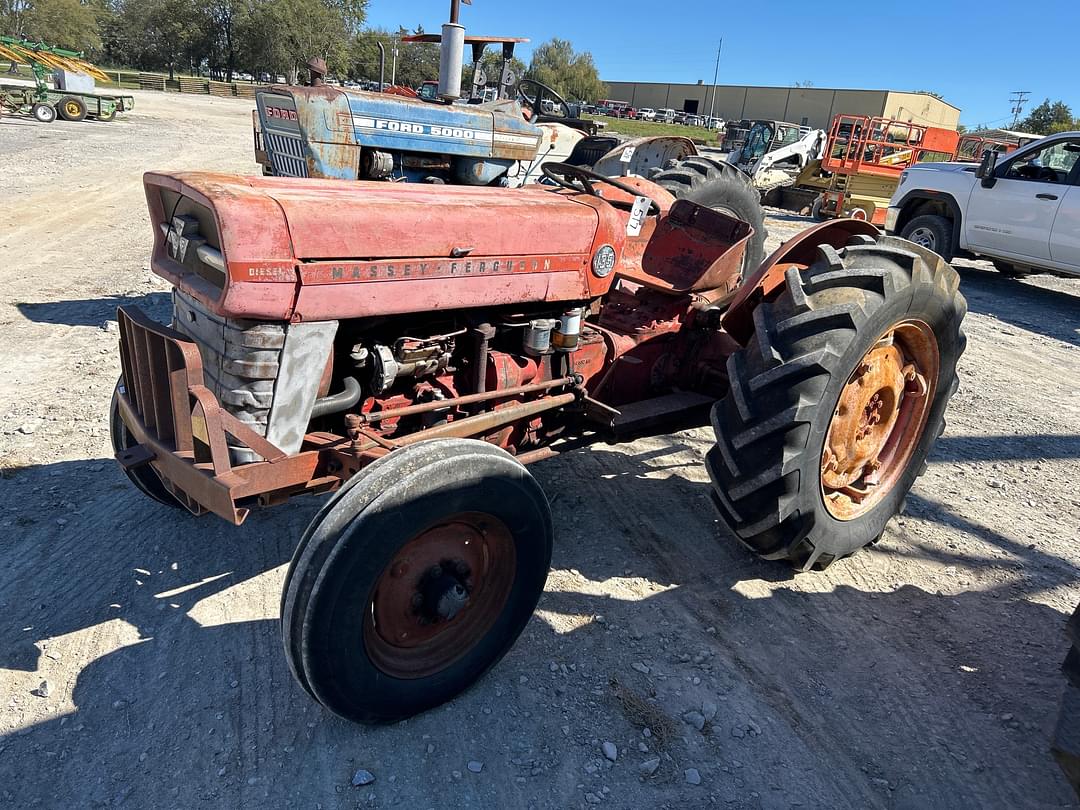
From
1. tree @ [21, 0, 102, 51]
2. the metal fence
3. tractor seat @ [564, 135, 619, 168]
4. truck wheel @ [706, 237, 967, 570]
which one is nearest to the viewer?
truck wheel @ [706, 237, 967, 570]

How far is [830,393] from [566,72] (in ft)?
275

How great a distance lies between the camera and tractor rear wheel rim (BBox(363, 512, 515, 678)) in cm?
247

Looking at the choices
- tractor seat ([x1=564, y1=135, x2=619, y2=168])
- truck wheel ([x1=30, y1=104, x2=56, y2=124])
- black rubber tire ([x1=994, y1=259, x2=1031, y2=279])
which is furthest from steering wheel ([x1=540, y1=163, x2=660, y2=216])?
truck wheel ([x1=30, y1=104, x2=56, y2=124])

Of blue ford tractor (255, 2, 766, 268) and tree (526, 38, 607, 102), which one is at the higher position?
tree (526, 38, 607, 102)

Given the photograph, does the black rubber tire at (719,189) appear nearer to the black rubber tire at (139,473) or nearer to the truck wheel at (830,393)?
the truck wheel at (830,393)

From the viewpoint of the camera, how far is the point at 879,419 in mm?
3623

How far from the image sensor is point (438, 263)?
270cm

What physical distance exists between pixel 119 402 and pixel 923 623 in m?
3.48

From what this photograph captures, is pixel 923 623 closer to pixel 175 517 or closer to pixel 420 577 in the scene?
pixel 420 577

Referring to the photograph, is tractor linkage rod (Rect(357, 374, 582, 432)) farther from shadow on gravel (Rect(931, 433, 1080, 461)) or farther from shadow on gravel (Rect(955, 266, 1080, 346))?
shadow on gravel (Rect(955, 266, 1080, 346))

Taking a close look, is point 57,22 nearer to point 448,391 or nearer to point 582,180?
point 582,180

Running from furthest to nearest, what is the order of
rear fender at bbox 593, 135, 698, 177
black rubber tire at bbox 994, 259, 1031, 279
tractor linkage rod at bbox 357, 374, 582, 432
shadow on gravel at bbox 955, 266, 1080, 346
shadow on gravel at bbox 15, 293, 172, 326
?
black rubber tire at bbox 994, 259, 1031, 279 → shadow on gravel at bbox 955, 266, 1080, 346 → rear fender at bbox 593, 135, 698, 177 → shadow on gravel at bbox 15, 293, 172, 326 → tractor linkage rod at bbox 357, 374, 582, 432

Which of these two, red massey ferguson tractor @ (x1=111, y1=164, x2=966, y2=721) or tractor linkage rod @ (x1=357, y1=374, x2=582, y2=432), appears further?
tractor linkage rod @ (x1=357, y1=374, x2=582, y2=432)

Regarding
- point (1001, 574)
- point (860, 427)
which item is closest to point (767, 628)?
point (860, 427)
